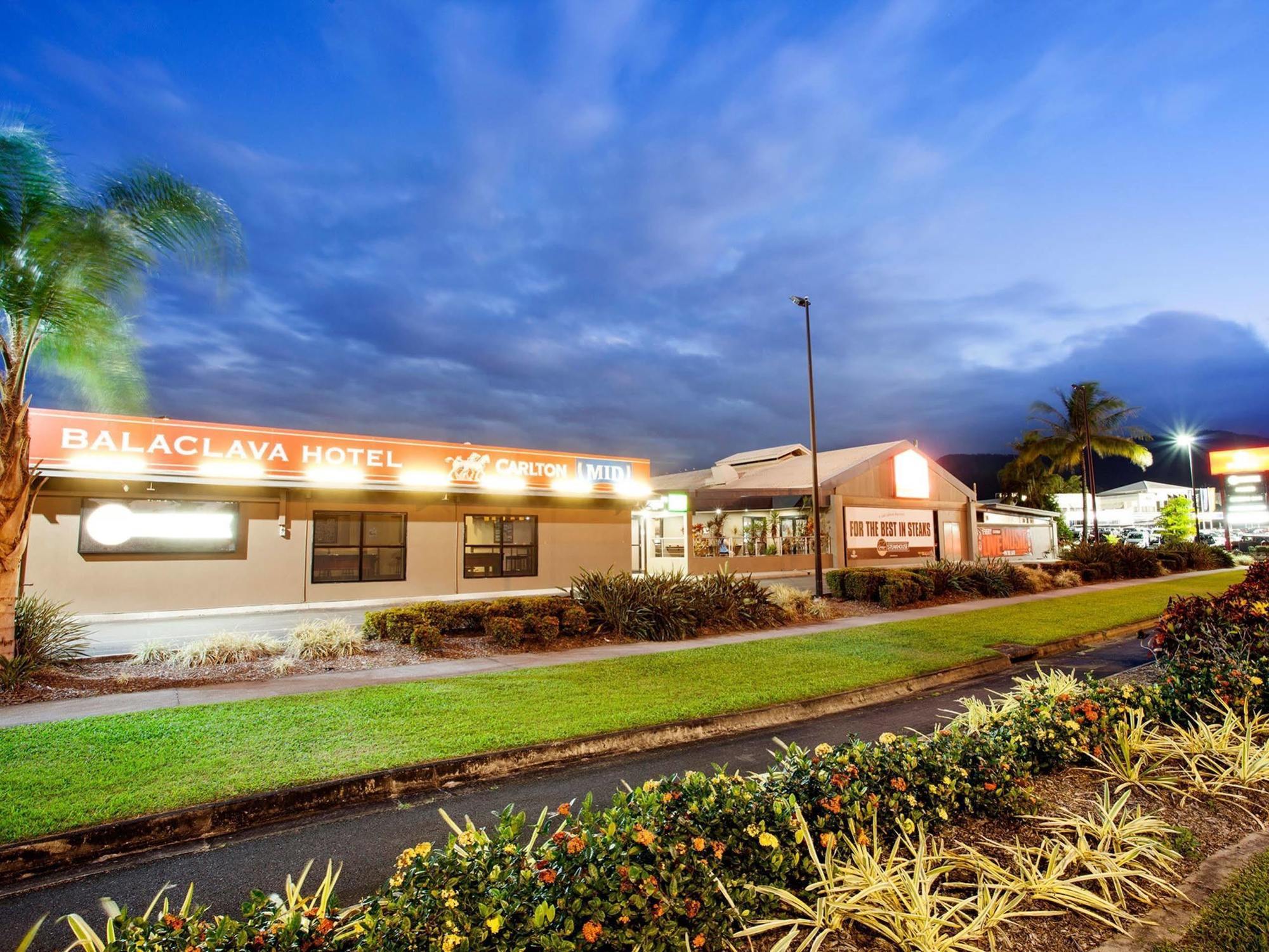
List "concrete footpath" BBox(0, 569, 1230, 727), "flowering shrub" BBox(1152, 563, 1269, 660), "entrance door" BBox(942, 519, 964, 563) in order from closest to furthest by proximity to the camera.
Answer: "flowering shrub" BBox(1152, 563, 1269, 660) → "concrete footpath" BBox(0, 569, 1230, 727) → "entrance door" BBox(942, 519, 964, 563)

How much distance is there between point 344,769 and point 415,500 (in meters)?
14.7

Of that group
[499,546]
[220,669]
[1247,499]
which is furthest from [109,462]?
[1247,499]

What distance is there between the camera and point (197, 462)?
53.7 feet

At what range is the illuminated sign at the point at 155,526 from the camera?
1586 centimetres

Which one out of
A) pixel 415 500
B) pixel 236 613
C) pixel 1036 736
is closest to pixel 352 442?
pixel 415 500

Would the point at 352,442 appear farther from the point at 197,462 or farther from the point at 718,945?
the point at 718,945

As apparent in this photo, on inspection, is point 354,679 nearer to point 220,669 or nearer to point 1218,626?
point 220,669

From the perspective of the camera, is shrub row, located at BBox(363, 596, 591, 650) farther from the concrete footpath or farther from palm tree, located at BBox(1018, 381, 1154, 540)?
palm tree, located at BBox(1018, 381, 1154, 540)

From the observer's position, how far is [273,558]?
57.8 ft

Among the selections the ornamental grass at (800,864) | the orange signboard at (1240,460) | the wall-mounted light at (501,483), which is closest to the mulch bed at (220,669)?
the ornamental grass at (800,864)

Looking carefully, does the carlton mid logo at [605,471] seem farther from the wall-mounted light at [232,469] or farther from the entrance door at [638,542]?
the wall-mounted light at [232,469]

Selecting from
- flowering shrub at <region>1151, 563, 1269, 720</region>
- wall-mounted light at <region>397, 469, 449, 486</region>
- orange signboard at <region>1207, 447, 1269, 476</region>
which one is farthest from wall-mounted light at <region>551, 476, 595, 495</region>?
orange signboard at <region>1207, 447, 1269, 476</region>

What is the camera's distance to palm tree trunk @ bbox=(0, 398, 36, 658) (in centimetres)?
858

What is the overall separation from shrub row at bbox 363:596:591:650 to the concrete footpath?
0.59m
